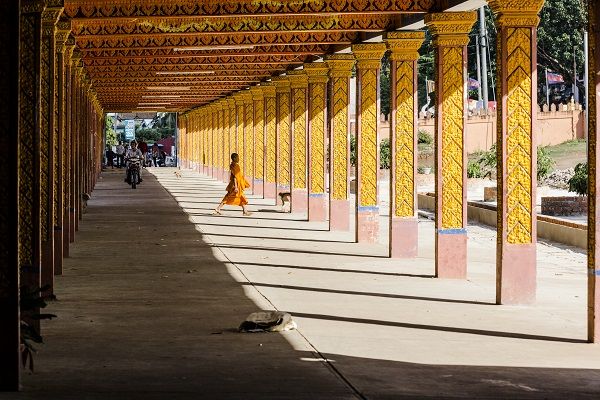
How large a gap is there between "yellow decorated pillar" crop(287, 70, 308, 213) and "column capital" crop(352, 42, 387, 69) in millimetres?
7410

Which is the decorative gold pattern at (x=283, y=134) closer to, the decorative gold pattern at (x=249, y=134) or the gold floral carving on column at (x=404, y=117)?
the decorative gold pattern at (x=249, y=134)

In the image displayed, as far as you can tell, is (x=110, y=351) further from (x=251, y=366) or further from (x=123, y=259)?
(x=123, y=259)

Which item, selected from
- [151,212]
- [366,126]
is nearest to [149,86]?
[151,212]

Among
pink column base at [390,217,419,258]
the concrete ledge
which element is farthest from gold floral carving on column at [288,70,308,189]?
pink column base at [390,217,419,258]

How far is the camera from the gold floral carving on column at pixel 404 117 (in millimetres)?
18172

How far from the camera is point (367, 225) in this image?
836 inches

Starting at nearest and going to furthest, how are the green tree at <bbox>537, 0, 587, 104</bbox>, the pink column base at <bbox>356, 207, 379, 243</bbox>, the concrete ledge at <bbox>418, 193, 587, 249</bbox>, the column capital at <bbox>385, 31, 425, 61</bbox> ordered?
the column capital at <bbox>385, 31, 425, 61</bbox> → the pink column base at <bbox>356, 207, 379, 243</bbox> → the concrete ledge at <bbox>418, 193, 587, 249</bbox> → the green tree at <bbox>537, 0, 587, 104</bbox>

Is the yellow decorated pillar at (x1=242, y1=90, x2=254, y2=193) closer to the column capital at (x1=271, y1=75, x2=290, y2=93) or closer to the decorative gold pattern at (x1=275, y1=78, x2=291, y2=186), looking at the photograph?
the decorative gold pattern at (x1=275, y1=78, x2=291, y2=186)

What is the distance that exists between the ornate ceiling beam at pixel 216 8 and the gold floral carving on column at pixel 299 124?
432 inches

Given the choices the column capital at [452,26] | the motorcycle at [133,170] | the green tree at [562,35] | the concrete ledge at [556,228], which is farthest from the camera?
the green tree at [562,35]

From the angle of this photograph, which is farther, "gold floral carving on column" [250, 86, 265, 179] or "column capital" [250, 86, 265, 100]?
"gold floral carving on column" [250, 86, 265, 179]

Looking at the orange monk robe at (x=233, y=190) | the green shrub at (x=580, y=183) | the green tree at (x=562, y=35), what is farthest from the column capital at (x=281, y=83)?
the green tree at (x=562, y=35)

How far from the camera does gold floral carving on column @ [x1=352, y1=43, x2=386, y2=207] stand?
20.8m

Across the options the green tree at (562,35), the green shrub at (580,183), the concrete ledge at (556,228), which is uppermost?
the green tree at (562,35)
